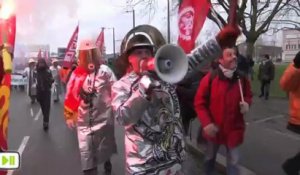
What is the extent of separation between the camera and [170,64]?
10.6 feet

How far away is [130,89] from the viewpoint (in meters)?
3.51

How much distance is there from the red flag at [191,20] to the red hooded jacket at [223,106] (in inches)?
70.3

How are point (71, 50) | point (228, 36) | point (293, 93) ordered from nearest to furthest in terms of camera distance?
point (228, 36) < point (293, 93) < point (71, 50)

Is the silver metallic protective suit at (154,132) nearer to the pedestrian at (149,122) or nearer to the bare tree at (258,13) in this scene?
the pedestrian at (149,122)

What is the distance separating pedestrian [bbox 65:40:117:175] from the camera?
5.97 metres

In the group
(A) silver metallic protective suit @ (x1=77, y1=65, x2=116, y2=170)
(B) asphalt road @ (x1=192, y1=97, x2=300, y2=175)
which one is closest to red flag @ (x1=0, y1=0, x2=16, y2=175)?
(A) silver metallic protective suit @ (x1=77, y1=65, x2=116, y2=170)

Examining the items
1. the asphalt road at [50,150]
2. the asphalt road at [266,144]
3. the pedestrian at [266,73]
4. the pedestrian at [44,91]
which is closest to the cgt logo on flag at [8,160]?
the asphalt road at [50,150]

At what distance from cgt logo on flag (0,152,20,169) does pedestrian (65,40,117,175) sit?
3687 mm

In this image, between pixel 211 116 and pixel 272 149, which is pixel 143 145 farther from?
pixel 272 149

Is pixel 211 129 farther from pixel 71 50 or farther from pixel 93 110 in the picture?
pixel 71 50

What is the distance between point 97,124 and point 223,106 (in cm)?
153

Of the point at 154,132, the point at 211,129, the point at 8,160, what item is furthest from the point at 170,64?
the point at 211,129

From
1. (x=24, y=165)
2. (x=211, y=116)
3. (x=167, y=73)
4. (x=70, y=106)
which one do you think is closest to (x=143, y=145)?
(x=167, y=73)

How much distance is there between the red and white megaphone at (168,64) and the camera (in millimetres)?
3166
